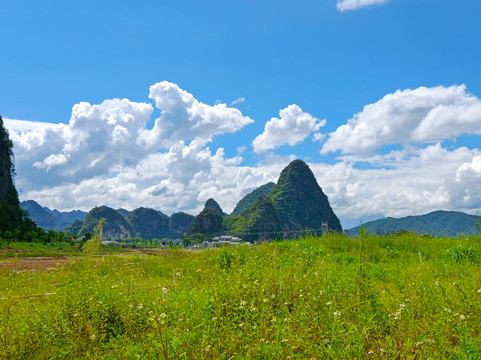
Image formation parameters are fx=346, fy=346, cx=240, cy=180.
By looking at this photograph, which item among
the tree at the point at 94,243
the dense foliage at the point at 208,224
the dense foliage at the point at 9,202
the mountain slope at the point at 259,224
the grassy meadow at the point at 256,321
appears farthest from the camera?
the dense foliage at the point at 208,224

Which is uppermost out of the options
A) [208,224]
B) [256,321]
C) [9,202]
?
[9,202]

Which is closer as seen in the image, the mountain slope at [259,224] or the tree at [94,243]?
the tree at [94,243]

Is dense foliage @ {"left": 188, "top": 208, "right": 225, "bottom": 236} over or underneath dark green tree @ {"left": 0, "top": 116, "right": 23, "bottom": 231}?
underneath

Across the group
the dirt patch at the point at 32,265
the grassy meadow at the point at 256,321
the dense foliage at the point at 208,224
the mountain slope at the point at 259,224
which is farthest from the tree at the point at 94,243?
the dense foliage at the point at 208,224

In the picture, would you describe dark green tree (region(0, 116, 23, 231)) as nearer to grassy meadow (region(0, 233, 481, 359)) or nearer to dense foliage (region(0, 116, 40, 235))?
dense foliage (region(0, 116, 40, 235))

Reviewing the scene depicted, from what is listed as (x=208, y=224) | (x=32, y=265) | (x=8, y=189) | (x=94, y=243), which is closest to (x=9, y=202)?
(x=8, y=189)

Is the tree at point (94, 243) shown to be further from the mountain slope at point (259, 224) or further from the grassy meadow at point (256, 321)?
the mountain slope at point (259, 224)

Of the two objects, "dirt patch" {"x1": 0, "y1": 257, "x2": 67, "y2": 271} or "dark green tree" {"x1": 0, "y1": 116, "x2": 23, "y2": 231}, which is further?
"dark green tree" {"x1": 0, "y1": 116, "x2": 23, "y2": 231}

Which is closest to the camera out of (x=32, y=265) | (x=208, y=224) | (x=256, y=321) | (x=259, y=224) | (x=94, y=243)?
(x=256, y=321)

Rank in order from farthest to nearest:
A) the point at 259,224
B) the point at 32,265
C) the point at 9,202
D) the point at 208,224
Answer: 1. the point at 208,224
2. the point at 259,224
3. the point at 9,202
4. the point at 32,265

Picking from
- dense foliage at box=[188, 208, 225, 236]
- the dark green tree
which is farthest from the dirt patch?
dense foliage at box=[188, 208, 225, 236]

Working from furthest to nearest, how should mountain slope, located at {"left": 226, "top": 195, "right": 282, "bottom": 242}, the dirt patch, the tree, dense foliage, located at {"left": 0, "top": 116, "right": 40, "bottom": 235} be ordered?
mountain slope, located at {"left": 226, "top": 195, "right": 282, "bottom": 242}
dense foliage, located at {"left": 0, "top": 116, "right": 40, "bottom": 235}
the dirt patch
the tree

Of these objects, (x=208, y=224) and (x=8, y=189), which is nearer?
(x=8, y=189)

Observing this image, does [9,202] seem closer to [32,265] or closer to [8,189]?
[8,189]
